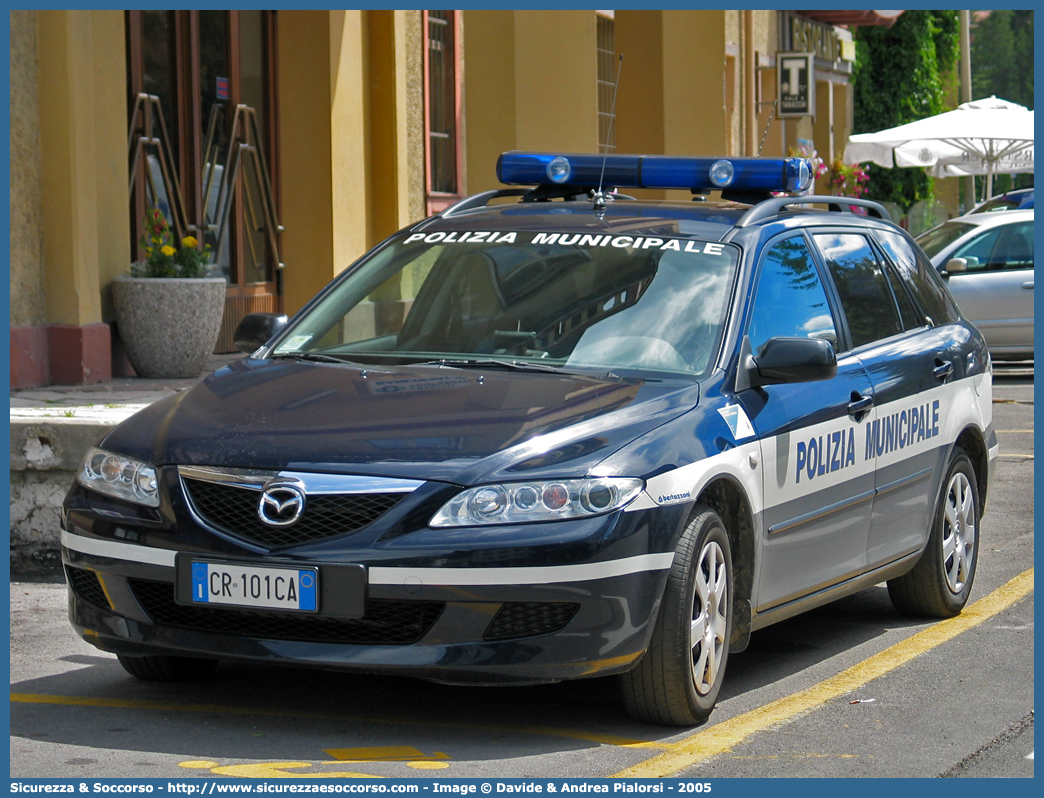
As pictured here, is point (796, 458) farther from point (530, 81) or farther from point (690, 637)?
point (530, 81)

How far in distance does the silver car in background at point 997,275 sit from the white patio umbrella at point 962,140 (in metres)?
5.21

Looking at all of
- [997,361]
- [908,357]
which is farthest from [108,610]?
[997,361]

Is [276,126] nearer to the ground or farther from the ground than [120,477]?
farther from the ground

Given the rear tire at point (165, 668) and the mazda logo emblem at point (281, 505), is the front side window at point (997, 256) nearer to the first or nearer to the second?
the rear tire at point (165, 668)

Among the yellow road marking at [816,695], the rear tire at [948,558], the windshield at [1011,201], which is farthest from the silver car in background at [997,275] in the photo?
the rear tire at [948,558]

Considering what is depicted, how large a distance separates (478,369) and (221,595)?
3.99 ft

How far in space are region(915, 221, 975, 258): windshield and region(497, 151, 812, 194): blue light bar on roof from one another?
1150 centimetres

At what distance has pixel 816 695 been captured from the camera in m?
5.46

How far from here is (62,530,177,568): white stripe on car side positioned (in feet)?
15.4

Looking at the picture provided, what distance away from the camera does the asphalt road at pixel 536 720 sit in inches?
177

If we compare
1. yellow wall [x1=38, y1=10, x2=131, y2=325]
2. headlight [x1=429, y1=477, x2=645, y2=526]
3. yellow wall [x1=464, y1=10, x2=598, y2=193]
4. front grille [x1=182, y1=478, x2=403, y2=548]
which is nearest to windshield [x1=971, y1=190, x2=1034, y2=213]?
yellow wall [x1=464, y1=10, x2=598, y2=193]

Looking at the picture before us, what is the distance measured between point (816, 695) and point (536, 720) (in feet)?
3.32

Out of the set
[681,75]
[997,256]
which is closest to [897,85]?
[997,256]

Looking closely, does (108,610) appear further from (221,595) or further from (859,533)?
(859,533)
